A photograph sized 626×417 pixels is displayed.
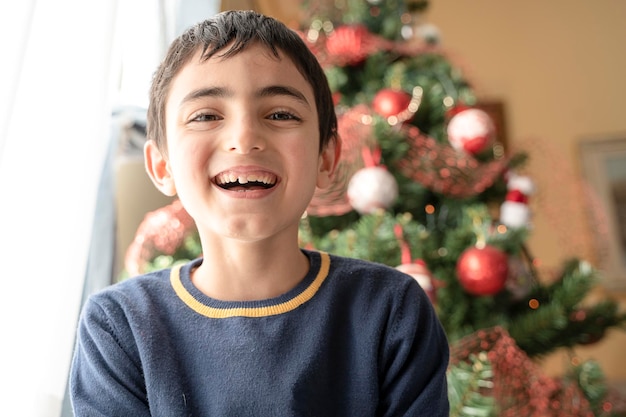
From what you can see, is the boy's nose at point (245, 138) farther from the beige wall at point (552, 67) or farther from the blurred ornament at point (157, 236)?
the beige wall at point (552, 67)

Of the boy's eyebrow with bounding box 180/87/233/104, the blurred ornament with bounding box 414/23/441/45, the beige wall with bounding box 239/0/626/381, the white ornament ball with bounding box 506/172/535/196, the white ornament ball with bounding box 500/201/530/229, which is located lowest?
the white ornament ball with bounding box 500/201/530/229

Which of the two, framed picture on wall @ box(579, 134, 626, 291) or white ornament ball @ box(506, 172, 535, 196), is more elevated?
framed picture on wall @ box(579, 134, 626, 291)

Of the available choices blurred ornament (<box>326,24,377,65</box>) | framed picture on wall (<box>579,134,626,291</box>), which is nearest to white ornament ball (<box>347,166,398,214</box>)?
blurred ornament (<box>326,24,377,65</box>)

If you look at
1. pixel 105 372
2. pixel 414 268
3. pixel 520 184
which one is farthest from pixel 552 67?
pixel 105 372

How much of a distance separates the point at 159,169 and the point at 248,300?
166mm

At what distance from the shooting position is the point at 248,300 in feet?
2.04

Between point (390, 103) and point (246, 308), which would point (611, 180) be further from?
point (246, 308)

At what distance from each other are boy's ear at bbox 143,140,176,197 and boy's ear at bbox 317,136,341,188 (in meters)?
0.15

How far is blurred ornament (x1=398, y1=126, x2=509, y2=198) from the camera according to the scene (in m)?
1.28

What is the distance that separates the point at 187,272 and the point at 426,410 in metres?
0.27

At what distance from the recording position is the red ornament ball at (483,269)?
114cm

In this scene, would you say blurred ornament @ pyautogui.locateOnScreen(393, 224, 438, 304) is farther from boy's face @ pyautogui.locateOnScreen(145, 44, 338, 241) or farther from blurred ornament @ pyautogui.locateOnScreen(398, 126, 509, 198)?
boy's face @ pyautogui.locateOnScreen(145, 44, 338, 241)

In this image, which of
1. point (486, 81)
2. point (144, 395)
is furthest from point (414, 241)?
point (486, 81)

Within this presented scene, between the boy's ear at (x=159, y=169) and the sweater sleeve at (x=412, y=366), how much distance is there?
0.26 m
